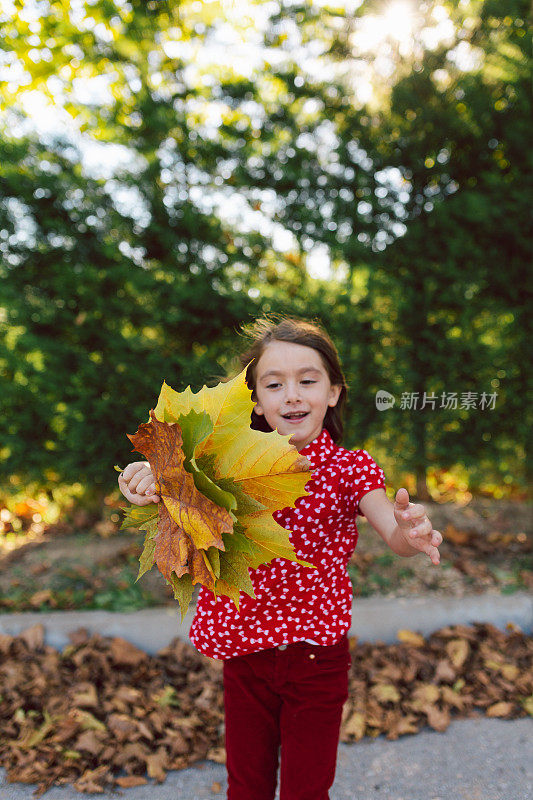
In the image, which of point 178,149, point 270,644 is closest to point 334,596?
point 270,644

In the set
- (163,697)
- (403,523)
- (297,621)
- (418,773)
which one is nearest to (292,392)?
(403,523)

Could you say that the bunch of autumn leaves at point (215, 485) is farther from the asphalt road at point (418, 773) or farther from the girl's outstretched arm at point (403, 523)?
the asphalt road at point (418, 773)

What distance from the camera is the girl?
1.54m

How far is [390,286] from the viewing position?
342cm

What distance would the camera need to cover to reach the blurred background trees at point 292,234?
132 inches

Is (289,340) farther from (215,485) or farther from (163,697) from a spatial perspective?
(163,697)

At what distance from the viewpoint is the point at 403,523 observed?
1.33m

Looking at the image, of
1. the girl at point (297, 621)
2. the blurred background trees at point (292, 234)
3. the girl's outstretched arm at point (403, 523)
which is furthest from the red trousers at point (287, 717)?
the blurred background trees at point (292, 234)

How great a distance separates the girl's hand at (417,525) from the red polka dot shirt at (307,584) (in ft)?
0.98

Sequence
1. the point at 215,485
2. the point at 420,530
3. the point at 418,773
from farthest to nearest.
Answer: the point at 418,773 → the point at 420,530 → the point at 215,485

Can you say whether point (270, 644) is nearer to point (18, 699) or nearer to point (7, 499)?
point (18, 699)

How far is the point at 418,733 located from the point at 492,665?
560 millimetres

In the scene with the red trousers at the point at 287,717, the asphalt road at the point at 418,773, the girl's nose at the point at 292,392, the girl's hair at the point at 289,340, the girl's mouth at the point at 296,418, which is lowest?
the asphalt road at the point at 418,773

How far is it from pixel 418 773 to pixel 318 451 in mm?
1343
